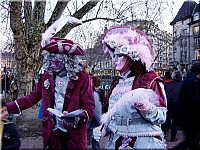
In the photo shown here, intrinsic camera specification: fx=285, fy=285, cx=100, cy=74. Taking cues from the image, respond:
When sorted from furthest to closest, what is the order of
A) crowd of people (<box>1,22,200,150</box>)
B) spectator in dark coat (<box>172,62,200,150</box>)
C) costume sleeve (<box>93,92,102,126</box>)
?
costume sleeve (<box>93,92,102,126</box>) → spectator in dark coat (<box>172,62,200,150</box>) → crowd of people (<box>1,22,200,150</box>)

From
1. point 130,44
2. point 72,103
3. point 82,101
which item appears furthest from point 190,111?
point 72,103

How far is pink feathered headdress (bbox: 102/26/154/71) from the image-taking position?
2.94 meters

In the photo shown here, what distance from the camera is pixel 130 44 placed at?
9.96 ft

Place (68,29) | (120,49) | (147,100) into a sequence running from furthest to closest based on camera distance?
1. (68,29)
2. (120,49)
3. (147,100)

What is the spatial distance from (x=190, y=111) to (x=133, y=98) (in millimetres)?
1173

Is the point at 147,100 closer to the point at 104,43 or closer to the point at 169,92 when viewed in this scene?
the point at 104,43

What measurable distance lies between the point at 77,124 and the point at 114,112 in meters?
0.50

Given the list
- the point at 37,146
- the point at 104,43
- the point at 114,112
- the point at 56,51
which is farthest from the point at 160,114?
the point at 37,146

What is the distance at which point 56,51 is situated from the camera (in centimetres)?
328

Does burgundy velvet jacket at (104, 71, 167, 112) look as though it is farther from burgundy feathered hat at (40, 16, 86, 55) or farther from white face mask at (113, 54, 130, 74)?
burgundy feathered hat at (40, 16, 86, 55)

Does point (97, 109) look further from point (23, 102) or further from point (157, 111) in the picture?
point (157, 111)

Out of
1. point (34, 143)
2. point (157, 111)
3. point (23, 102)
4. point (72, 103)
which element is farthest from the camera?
point (34, 143)

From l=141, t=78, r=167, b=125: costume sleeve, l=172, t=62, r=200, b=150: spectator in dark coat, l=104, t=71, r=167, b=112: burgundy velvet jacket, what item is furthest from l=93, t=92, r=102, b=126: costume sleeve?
l=141, t=78, r=167, b=125: costume sleeve

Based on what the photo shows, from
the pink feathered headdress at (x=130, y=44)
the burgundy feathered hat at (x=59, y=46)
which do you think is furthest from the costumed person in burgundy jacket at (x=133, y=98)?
the burgundy feathered hat at (x=59, y=46)
